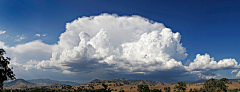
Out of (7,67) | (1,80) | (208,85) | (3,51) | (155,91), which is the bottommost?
(155,91)

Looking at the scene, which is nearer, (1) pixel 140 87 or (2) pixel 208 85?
(2) pixel 208 85

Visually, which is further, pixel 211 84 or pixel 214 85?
pixel 211 84

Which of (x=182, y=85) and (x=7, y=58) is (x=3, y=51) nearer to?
(x=7, y=58)

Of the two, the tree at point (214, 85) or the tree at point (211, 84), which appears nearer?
the tree at point (214, 85)

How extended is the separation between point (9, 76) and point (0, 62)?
15.4ft

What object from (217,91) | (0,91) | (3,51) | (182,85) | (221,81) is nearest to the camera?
(3,51)

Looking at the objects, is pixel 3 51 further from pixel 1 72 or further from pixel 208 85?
pixel 208 85

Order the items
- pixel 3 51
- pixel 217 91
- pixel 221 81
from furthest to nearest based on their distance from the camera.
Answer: pixel 221 81 < pixel 217 91 < pixel 3 51

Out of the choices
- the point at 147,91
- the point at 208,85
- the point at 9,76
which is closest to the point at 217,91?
the point at 208,85

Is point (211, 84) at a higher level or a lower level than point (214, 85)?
higher

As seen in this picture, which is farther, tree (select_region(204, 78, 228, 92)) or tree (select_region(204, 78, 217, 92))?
tree (select_region(204, 78, 217, 92))

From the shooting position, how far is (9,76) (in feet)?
144

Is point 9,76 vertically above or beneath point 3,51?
beneath

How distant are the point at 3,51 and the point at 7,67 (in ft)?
16.4
